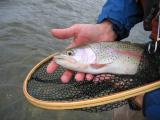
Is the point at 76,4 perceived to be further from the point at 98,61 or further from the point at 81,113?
the point at 98,61

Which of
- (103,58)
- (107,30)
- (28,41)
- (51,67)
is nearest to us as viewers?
(51,67)

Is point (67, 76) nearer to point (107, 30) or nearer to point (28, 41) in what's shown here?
point (107, 30)

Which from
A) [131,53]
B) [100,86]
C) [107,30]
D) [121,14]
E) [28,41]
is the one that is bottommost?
[28,41]

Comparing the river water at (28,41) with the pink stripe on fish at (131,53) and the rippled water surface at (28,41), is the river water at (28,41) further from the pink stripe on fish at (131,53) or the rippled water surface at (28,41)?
the pink stripe on fish at (131,53)

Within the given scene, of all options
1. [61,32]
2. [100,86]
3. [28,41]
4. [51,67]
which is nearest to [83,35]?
[61,32]

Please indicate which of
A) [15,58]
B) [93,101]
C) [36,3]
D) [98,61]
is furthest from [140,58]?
[36,3]
